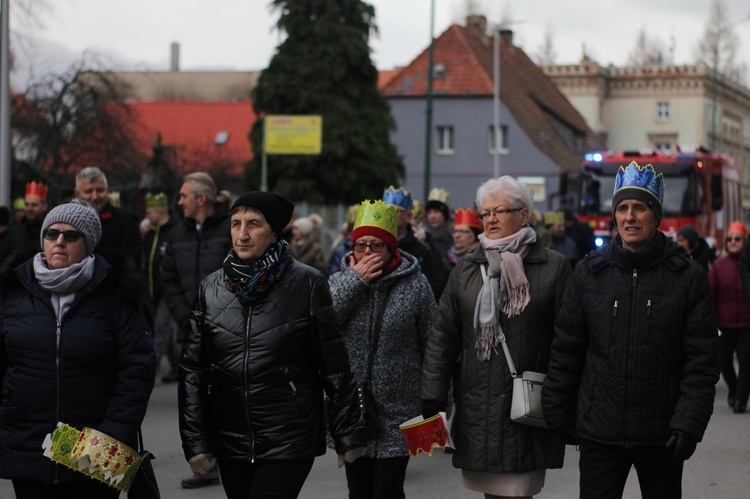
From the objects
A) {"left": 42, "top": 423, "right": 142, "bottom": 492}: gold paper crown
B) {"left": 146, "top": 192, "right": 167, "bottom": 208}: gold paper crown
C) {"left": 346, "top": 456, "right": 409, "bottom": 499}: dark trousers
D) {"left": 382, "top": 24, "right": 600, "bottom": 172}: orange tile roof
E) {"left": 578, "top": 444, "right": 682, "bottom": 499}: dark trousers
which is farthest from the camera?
{"left": 382, "top": 24, "right": 600, "bottom": 172}: orange tile roof

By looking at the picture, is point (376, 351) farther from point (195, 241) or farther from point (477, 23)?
point (477, 23)

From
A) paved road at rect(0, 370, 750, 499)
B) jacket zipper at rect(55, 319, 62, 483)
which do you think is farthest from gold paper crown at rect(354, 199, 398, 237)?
paved road at rect(0, 370, 750, 499)

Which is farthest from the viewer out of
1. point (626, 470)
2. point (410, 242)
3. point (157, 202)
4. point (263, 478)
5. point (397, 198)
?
point (157, 202)

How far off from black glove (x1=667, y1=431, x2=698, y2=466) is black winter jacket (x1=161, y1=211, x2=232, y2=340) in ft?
15.9

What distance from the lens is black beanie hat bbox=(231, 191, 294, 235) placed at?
5207 mm

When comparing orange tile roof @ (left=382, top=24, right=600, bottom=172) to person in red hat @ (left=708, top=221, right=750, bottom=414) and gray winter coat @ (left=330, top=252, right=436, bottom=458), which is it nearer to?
person in red hat @ (left=708, top=221, right=750, bottom=414)

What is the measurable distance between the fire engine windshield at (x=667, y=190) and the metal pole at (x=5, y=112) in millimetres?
11877

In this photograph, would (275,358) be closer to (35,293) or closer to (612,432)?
(35,293)

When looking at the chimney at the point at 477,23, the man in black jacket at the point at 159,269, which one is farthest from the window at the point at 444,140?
the man in black jacket at the point at 159,269

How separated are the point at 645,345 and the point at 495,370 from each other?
725 millimetres

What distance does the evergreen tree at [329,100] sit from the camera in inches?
1844

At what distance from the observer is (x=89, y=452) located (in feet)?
16.0

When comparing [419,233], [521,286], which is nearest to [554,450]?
[521,286]

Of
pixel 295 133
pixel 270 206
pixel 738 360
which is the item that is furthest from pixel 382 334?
pixel 295 133
